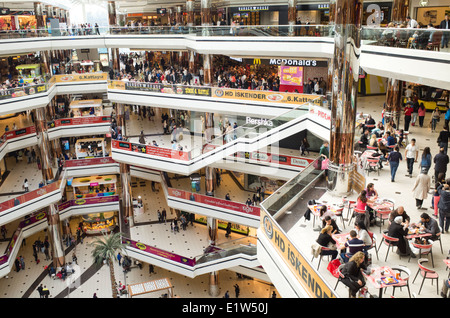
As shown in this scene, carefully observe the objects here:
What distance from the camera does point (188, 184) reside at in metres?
29.3

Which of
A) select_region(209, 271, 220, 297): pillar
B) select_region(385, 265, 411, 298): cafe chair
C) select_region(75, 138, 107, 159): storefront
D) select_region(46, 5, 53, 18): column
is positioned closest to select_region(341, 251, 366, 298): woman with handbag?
select_region(385, 265, 411, 298): cafe chair

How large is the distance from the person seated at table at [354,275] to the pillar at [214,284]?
17.5 metres

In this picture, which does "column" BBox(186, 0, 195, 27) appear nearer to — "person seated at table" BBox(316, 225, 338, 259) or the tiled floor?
the tiled floor

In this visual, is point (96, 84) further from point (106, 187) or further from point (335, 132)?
point (335, 132)

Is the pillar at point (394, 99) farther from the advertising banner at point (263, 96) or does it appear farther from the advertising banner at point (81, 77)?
the advertising banner at point (81, 77)

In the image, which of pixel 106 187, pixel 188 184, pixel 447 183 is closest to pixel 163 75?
pixel 188 184

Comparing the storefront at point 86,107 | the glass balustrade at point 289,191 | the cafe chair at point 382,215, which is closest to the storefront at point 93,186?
the storefront at point 86,107

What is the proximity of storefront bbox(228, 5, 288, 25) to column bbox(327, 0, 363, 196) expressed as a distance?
658 inches

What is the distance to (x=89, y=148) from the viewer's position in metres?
30.2

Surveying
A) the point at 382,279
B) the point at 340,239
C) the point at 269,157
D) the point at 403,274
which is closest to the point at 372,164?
the point at 340,239

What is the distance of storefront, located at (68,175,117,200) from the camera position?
99.5ft

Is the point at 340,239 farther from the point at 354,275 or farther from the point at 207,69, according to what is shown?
the point at 207,69

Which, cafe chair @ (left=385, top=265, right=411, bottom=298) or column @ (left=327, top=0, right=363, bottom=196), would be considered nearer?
cafe chair @ (left=385, top=265, right=411, bottom=298)

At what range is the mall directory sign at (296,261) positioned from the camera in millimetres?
8116
